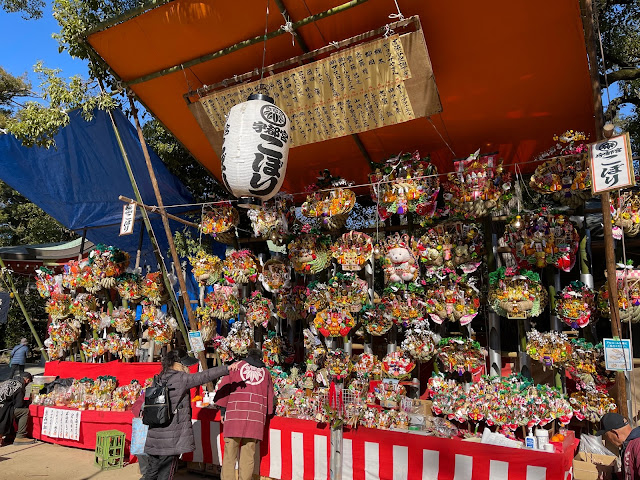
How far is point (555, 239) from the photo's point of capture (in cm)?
461

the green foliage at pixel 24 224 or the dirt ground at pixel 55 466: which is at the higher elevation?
the green foliage at pixel 24 224

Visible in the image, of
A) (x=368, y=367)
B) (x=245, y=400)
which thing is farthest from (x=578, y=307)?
(x=245, y=400)

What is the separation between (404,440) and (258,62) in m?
4.51

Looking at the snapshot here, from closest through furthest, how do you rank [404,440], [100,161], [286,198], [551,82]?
1. [404,440]
2. [551,82]
3. [286,198]
4. [100,161]

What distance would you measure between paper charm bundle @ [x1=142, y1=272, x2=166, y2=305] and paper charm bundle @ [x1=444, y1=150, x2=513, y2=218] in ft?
15.6

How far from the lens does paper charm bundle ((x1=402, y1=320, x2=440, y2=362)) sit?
16.8 feet

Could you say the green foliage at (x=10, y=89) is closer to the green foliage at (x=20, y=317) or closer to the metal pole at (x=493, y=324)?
the green foliage at (x=20, y=317)

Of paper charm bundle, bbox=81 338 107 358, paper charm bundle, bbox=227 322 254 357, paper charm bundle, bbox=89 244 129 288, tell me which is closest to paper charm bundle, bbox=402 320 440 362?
paper charm bundle, bbox=227 322 254 357

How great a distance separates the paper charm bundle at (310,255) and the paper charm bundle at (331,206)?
24cm

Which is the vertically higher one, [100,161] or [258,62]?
[258,62]

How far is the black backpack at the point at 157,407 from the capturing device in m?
4.10

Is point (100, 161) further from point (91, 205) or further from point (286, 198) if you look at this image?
point (286, 198)

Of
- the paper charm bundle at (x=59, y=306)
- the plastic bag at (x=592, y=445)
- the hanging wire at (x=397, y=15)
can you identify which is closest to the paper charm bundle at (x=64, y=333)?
the paper charm bundle at (x=59, y=306)

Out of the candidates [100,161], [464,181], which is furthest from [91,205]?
[464,181]
